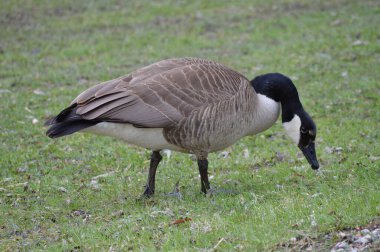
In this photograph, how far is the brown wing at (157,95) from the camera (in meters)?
7.24

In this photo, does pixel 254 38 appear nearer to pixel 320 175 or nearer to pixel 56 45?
pixel 56 45

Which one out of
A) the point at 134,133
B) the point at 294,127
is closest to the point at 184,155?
the point at 294,127

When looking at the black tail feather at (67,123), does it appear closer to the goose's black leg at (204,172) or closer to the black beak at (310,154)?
the goose's black leg at (204,172)

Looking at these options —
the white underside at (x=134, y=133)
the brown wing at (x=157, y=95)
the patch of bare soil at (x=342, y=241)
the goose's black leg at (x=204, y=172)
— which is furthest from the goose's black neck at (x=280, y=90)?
the patch of bare soil at (x=342, y=241)

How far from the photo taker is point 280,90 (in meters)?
8.01

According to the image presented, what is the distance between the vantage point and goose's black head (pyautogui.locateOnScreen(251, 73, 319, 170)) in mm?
8000

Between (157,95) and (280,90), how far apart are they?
1.59 meters

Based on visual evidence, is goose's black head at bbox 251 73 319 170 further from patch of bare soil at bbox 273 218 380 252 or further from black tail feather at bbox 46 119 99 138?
patch of bare soil at bbox 273 218 380 252

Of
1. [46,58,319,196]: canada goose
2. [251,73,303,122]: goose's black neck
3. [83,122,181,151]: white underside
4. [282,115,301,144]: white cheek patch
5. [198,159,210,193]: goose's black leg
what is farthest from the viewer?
[282,115,301,144]: white cheek patch

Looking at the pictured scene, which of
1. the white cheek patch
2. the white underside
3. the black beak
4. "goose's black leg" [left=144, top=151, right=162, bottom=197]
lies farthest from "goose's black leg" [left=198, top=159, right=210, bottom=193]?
the black beak

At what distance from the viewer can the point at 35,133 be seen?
1094cm

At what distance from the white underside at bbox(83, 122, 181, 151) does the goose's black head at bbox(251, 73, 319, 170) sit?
4.49ft

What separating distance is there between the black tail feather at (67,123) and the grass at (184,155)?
1.04 meters

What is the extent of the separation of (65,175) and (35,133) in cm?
210
